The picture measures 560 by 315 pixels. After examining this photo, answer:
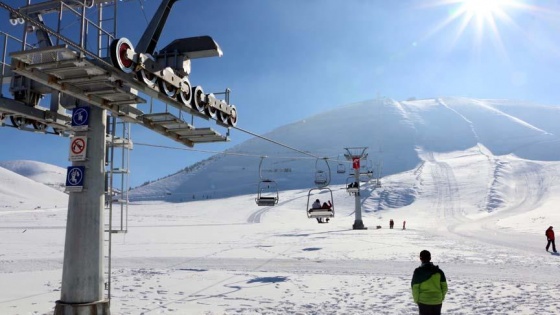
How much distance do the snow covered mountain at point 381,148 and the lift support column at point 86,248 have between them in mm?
71065

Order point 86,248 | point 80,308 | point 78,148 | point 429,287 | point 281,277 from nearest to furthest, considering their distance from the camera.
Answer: point 429,287
point 80,308
point 86,248
point 78,148
point 281,277

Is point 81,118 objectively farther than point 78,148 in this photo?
Yes

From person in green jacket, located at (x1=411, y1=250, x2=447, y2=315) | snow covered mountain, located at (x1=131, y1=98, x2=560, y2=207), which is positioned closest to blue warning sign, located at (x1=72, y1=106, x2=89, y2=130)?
person in green jacket, located at (x1=411, y1=250, x2=447, y2=315)

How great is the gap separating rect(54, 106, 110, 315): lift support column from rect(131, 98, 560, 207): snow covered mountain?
2798 inches

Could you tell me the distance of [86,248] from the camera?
8867 millimetres

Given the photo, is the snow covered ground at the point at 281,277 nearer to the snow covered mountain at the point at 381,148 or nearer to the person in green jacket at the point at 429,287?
the person in green jacket at the point at 429,287

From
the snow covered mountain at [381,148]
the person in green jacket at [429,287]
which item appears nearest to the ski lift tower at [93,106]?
the person in green jacket at [429,287]

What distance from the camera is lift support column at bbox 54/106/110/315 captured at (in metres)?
8.79

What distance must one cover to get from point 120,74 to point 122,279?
9.76 metres

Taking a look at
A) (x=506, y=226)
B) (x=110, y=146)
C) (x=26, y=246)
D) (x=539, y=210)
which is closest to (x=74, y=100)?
(x=110, y=146)

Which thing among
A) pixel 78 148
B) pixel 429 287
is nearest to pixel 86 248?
pixel 78 148

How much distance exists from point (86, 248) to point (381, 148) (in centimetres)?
14586

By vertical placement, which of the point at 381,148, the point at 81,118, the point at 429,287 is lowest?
the point at 429,287

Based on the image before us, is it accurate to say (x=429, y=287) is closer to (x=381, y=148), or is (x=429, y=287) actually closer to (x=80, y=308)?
(x=80, y=308)
